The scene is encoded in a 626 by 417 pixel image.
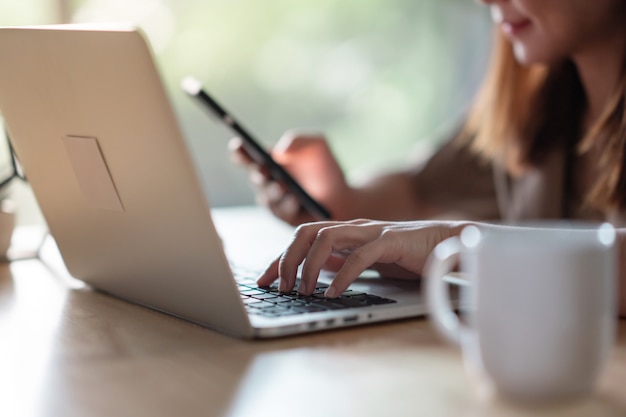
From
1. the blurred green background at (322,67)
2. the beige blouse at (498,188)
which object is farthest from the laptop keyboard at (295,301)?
the blurred green background at (322,67)

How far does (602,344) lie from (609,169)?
82 cm

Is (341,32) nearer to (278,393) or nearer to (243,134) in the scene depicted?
(243,134)

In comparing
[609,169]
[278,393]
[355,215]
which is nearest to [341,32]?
[355,215]

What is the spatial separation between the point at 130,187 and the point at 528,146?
3.37 ft

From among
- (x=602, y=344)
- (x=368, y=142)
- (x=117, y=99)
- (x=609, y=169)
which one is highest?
(x=117, y=99)

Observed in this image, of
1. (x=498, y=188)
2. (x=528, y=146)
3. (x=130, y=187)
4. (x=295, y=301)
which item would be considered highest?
(x=130, y=187)

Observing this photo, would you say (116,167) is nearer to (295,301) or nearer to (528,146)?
(295,301)

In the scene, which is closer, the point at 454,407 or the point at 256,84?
the point at 454,407

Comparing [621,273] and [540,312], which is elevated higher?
[540,312]

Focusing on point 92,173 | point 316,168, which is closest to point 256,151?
point 316,168

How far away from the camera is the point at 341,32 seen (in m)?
2.93

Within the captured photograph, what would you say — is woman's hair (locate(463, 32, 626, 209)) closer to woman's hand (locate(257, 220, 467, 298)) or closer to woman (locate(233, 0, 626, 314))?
woman (locate(233, 0, 626, 314))

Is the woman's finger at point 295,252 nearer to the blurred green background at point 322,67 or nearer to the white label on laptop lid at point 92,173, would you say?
the white label on laptop lid at point 92,173

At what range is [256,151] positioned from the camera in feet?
4.04
